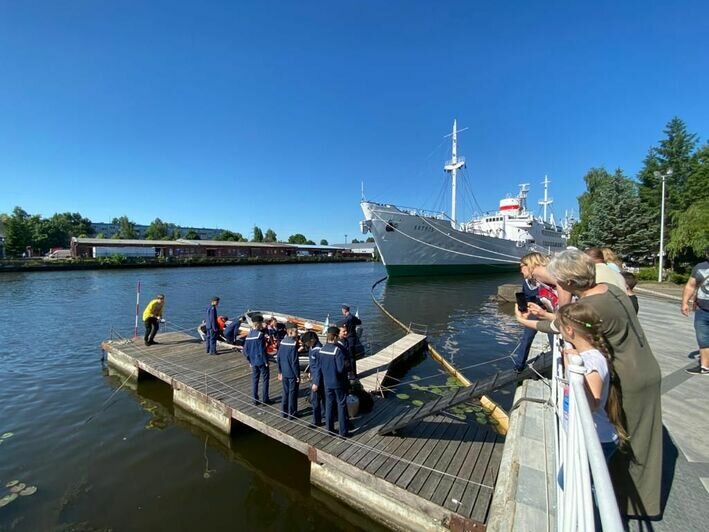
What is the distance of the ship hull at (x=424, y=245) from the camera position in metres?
42.8

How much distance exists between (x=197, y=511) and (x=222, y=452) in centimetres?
172

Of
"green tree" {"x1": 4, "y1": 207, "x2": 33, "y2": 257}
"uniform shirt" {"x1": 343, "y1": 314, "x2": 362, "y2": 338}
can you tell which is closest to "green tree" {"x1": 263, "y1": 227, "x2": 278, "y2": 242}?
"green tree" {"x1": 4, "y1": 207, "x2": 33, "y2": 257}

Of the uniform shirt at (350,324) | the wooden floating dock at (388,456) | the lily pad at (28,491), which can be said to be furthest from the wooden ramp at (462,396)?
the lily pad at (28,491)

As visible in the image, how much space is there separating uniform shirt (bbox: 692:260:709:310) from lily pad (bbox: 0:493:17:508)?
1220 centimetres

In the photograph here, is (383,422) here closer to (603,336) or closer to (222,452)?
(222,452)

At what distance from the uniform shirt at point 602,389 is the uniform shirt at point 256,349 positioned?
6.68 metres

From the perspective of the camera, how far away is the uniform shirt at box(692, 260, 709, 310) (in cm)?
553

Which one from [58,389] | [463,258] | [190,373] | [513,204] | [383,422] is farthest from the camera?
[513,204]

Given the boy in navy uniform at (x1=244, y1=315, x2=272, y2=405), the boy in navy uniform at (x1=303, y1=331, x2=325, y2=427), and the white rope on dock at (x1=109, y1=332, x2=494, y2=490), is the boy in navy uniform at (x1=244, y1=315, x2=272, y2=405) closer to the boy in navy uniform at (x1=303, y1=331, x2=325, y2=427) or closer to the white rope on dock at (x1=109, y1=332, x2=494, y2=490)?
the white rope on dock at (x1=109, y1=332, x2=494, y2=490)

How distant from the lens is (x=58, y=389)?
11.1 meters

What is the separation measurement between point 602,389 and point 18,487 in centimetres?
960

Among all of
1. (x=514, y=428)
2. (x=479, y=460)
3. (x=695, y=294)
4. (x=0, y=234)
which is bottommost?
(x=479, y=460)

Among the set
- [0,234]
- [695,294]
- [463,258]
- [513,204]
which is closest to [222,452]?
[695,294]

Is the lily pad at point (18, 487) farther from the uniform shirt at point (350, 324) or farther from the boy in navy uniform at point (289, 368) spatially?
the uniform shirt at point (350, 324)
